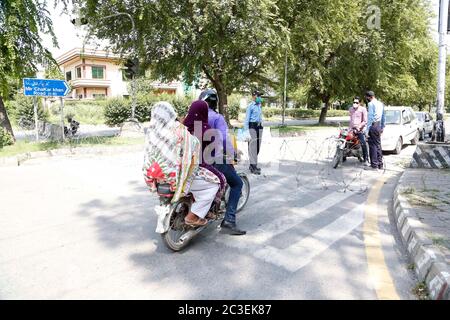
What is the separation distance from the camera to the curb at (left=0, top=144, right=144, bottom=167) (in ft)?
33.8

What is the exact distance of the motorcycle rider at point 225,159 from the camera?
14.7 ft

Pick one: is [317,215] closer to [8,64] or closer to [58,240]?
[58,240]

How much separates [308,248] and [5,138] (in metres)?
12.6

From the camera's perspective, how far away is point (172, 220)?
4.22 metres

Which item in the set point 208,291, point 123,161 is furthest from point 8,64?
point 208,291

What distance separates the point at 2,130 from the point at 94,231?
413 inches

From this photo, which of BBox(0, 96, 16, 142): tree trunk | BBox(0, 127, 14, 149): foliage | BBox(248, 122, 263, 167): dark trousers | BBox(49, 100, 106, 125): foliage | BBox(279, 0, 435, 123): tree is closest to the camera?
BBox(248, 122, 263, 167): dark trousers

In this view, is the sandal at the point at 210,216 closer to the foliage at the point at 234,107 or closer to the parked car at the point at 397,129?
the parked car at the point at 397,129

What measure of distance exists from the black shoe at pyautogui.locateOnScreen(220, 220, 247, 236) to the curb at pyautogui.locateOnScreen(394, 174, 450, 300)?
6.47ft

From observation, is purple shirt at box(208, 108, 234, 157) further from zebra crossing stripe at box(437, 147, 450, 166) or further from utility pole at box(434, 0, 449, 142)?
utility pole at box(434, 0, 449, 142)

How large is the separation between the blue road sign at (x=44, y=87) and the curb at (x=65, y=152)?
219 centimetres

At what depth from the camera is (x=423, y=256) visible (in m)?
3.64

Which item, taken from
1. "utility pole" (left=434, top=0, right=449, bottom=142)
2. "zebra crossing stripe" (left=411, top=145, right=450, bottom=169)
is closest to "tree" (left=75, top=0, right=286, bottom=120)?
"utility pole" (left=434, top=0, right=449, bottom=142)

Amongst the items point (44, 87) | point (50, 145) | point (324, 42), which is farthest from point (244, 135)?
point (324, 42)
